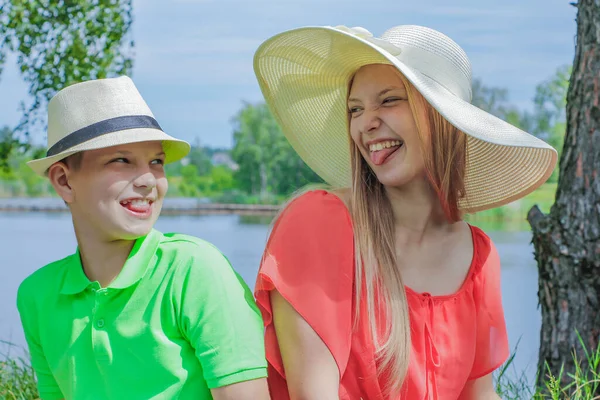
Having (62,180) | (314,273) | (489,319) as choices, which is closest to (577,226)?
(489,319)

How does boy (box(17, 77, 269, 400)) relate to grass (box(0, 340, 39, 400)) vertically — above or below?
above

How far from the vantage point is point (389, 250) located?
2.06m

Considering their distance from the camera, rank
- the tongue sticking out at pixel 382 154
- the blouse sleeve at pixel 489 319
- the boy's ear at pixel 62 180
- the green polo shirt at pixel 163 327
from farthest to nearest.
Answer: the blouse sleeve at pixel 489 319 < the tongue sticking out at pixel 382 154 < the boy's ear at pixel 62 180 < the green polo shirt at pixel 163 327

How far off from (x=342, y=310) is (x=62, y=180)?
2.53 feet

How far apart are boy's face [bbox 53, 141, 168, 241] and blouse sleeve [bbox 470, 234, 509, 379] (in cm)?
96

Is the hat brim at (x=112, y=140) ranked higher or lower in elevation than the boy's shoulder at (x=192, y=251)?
higher

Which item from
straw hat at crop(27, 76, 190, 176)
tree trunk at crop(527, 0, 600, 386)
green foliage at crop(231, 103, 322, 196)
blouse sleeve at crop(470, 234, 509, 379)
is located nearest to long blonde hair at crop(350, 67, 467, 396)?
blouse sleeve at crop(470, 234, 509, 379)

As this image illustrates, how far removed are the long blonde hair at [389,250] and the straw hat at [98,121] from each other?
1.67 feet

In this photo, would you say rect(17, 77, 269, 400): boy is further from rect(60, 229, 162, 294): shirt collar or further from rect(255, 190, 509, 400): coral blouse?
rect(255, 190, 509, 400): coral blouse

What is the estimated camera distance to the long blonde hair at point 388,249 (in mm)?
1998

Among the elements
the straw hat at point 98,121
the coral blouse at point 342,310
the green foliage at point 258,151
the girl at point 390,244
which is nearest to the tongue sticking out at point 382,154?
the girl at point 390,244

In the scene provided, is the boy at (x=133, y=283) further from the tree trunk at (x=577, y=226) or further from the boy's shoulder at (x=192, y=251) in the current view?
the tree trunk at (x=577, y=226)

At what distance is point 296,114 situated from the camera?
242 centimetres

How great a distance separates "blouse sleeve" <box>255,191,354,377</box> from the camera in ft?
6.38
